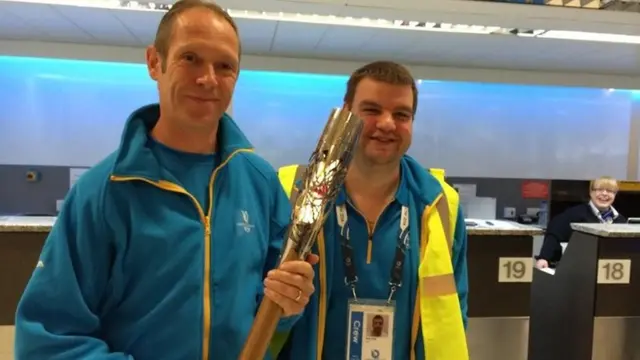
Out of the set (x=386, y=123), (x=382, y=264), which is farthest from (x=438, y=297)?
(x=386, y=123)

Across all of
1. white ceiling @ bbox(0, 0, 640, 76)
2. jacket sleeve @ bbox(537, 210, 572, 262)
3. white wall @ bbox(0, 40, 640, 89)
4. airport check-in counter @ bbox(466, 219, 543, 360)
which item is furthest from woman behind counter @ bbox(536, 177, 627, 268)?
airport check-in counter @ bbox(466, 219, 543, 360)

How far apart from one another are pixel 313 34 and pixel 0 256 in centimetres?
229

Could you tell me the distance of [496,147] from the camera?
515 centimetres

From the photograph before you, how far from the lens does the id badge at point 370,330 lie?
50.2 inches

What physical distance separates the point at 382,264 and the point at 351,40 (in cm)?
267

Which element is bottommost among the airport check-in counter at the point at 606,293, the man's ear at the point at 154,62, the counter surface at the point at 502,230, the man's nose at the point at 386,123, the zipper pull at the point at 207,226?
the airport check-in counter at the point at 606,293

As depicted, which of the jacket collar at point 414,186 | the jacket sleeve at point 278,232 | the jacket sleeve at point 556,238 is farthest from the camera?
the jacket sleeve at point 556,238

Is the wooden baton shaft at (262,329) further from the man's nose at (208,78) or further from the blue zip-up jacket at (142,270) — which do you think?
the man's nose at (208,78)

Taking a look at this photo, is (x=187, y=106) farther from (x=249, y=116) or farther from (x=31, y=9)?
(x=249, y=116)

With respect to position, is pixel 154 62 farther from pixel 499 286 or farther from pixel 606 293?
pixel 606 293

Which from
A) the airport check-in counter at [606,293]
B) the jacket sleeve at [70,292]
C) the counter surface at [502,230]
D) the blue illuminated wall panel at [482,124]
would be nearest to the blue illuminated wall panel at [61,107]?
the blue illuminated wall panel at [482,124]

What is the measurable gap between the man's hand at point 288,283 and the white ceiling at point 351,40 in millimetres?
2108

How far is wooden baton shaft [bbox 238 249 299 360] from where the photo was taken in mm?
940

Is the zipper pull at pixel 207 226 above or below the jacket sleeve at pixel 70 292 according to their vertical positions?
above
